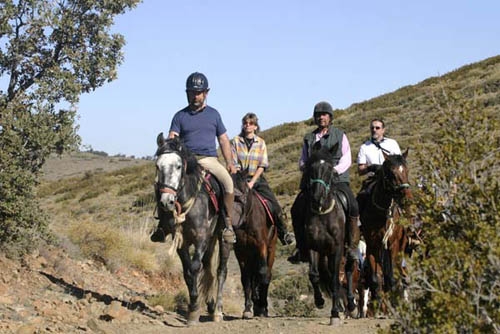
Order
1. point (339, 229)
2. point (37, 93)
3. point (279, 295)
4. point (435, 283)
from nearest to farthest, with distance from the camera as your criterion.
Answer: point (435, 283) < point (339, 229) < point (37, 93) < point (279, 295)

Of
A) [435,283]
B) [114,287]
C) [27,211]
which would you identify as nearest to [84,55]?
[27,211]

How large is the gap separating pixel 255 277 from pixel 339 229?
2.02 m

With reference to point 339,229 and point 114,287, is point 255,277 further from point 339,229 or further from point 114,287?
point 114,287

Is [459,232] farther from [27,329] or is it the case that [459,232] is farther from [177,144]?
[27,329]

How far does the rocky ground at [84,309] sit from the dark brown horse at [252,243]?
51 cm

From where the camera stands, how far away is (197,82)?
429 inches

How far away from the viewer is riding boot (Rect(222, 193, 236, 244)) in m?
10.8

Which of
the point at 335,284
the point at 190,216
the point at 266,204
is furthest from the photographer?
the point at 266,204

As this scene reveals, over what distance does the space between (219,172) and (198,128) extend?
0.73 m

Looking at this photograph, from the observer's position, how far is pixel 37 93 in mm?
12602

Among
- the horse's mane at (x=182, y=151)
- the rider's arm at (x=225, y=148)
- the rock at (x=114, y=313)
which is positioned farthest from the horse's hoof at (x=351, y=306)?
the rock at (x=114, y=313)

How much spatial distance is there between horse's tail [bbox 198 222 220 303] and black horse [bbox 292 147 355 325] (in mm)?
1384

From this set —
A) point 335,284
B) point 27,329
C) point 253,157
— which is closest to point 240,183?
point 253,157

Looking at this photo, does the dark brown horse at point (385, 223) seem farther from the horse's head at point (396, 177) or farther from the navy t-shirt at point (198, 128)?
the navy t-shirt at point (198, 128)
